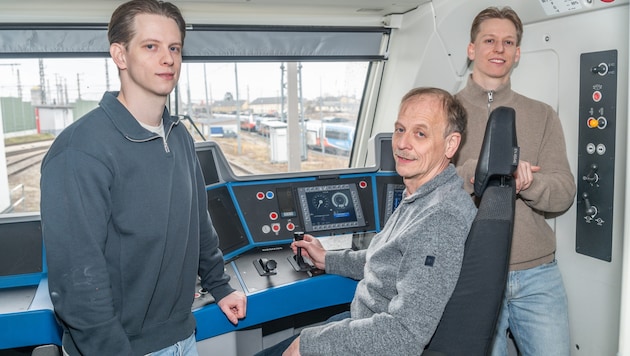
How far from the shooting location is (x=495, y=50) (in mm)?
2047

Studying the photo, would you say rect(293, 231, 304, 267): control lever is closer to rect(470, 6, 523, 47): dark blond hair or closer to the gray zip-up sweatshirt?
the gray zip-up sweatshirt

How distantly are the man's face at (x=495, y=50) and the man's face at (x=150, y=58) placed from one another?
1206 millimetres

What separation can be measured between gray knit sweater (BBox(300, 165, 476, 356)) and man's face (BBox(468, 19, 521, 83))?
2.27ft

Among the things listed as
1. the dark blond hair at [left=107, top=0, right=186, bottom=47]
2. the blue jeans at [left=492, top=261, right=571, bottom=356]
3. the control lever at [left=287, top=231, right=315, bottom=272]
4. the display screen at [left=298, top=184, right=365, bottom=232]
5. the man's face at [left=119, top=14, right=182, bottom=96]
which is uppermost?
the dark blond hair at [left=107, top=0, right=186, bottom=47]

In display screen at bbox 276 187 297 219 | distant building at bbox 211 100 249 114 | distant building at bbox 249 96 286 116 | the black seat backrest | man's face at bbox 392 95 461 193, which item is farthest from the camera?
distant building at bbox 249 96 286 116

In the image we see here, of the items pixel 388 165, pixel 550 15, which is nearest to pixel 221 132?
pixel 388 165

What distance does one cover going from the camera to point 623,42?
6.47ft

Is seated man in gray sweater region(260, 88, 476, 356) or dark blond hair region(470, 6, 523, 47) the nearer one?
seated man in gray sweater region(260, 88, 476, 356)

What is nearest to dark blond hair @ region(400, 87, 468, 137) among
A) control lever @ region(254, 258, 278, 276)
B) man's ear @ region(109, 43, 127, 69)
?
man's ear @ region(109, 43, 127, 69)

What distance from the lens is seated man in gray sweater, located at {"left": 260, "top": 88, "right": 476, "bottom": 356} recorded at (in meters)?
1.34

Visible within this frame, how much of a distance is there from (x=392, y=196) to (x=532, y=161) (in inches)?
35.3

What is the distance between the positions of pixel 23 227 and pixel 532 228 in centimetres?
190

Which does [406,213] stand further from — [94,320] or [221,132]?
[221,132]

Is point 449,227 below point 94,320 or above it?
above
